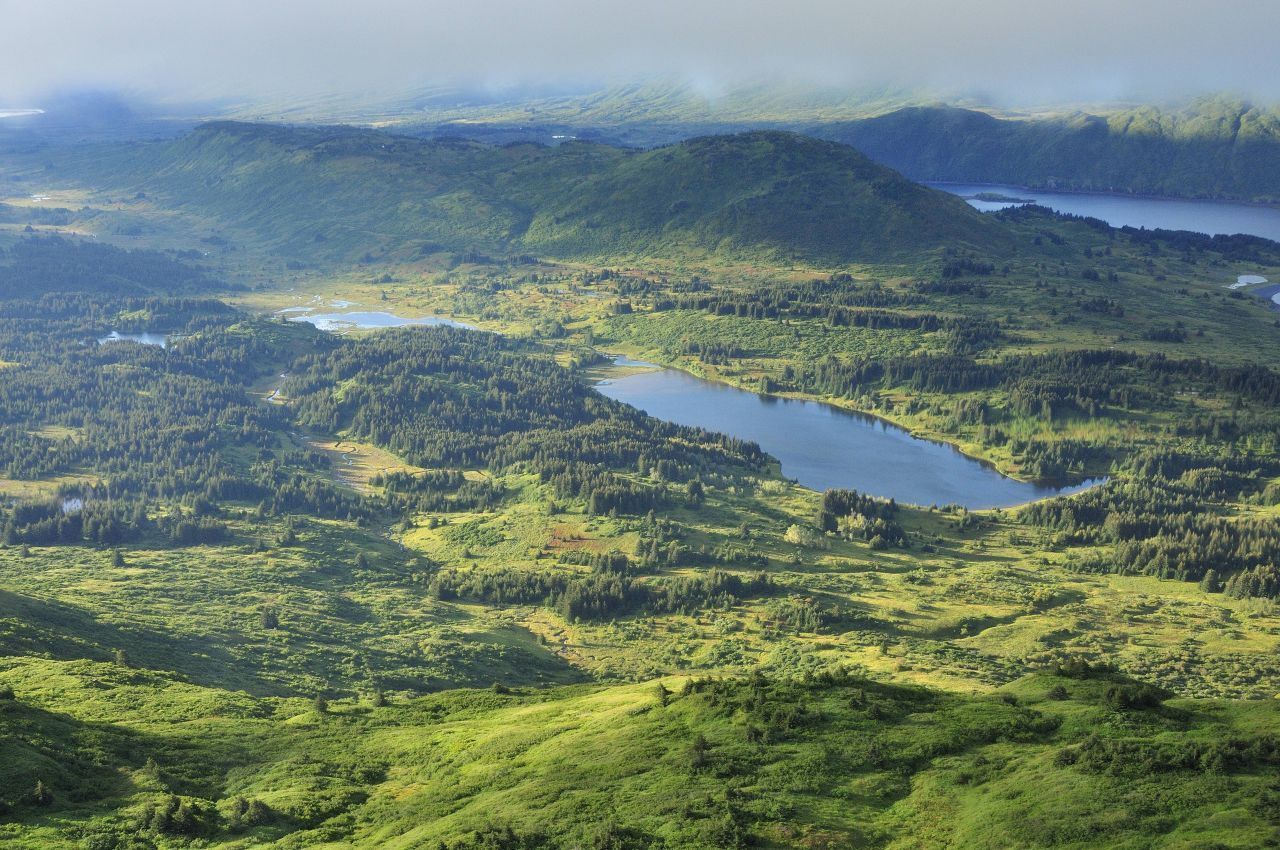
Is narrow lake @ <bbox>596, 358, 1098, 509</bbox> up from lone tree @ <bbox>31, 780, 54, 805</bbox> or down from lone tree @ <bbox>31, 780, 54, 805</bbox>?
down

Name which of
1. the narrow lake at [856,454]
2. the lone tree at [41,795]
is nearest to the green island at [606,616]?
the lone tree at [41,795]

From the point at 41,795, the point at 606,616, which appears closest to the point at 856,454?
the point at 606,616

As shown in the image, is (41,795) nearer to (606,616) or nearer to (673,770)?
(673,770)

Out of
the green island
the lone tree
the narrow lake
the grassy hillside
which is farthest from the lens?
the narrow lake

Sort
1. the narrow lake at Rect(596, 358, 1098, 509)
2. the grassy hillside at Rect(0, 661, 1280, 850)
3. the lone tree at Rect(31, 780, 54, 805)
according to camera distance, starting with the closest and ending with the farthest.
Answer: the grassy hillside at Rect(0, 661, 1280, 850), the lone tree at Rect(31, 780, 54, 805), the narrow lake at Rect(596, 358, 1098, 509)

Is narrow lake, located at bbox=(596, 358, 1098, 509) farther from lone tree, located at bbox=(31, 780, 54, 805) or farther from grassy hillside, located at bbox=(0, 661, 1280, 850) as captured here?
lone tree, located at bbox=(31, 780, 54, 805)

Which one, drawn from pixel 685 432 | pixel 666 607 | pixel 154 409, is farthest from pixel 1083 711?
pixel 154 409

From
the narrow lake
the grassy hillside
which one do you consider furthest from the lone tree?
the narrow lake

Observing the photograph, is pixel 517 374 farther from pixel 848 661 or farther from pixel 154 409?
pixel 848 661
